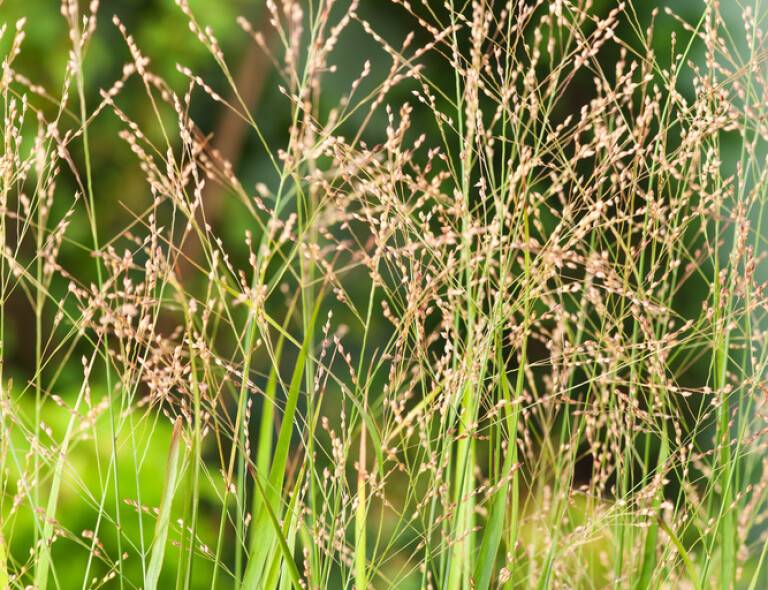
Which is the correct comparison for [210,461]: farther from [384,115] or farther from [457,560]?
[457,560]

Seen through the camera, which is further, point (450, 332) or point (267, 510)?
point (450, 332)

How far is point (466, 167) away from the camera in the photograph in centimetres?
108

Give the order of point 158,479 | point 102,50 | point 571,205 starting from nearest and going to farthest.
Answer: point 571,205, point 158,479, point 102,50

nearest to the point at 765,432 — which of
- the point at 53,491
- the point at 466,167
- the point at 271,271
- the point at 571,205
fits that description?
the point at 571,205

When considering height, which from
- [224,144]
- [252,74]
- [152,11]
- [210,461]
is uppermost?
[152,11]

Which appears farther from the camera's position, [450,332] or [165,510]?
[450,332]

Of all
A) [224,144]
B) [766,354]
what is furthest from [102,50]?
[766,354]

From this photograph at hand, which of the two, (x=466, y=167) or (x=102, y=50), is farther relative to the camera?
(x=102, y=50)

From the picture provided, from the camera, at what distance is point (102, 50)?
12.0 feet

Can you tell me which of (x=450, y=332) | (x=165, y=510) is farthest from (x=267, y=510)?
(x=450, y=332)

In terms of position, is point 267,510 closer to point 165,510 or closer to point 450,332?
point 165,510

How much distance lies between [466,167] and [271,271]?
2.65m

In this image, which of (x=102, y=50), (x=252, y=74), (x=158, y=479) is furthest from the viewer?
(x=252, y=74)

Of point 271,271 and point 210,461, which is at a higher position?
point 271,271
